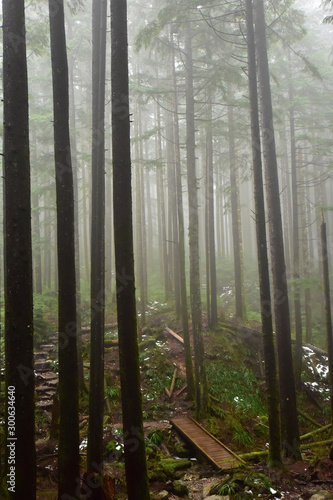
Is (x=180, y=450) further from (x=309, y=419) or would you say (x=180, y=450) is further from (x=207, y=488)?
(x=309, y=419)

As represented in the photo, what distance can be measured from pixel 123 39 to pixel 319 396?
14584 mm

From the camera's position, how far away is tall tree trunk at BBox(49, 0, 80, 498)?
5.37 metres

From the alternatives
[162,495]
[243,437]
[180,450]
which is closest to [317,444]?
[243,437]

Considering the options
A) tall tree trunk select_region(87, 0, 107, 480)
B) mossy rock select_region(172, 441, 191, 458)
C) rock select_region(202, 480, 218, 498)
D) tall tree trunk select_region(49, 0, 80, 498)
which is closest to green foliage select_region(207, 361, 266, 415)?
mossy rock select_region(172, 441, 191, 458)

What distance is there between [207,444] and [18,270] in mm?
7187

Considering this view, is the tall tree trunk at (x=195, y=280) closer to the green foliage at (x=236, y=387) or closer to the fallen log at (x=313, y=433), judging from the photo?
the green foliage at (x=236, y=387)

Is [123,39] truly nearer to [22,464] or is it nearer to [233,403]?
[22,464]

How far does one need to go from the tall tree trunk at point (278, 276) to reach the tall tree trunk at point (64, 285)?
5.78 metres

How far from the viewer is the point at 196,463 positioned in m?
8.59

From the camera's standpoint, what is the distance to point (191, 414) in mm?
11070

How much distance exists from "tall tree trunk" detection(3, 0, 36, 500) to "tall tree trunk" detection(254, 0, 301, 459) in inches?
260

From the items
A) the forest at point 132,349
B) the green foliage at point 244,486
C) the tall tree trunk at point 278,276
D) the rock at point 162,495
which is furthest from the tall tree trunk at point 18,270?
the tall tree trunk at point 278,276

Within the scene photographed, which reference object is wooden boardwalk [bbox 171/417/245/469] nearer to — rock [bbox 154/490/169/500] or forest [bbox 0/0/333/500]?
forest [bbox 0/0/333/500]

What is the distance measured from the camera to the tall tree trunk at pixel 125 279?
521cm
